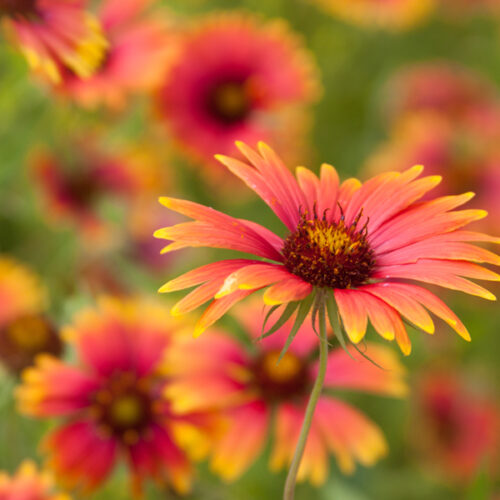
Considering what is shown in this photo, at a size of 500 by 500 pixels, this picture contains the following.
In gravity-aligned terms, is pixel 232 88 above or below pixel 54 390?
above

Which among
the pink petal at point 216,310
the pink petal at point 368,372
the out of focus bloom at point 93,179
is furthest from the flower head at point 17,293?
the pink petal at point 216,310

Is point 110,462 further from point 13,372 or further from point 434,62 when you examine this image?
point 434,62

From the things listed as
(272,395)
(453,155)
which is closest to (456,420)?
(453,155)

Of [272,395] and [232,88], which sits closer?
[272,395]

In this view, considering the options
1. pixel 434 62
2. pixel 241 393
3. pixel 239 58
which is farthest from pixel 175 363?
pixel 434 62

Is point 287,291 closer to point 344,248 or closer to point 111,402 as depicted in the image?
point 344,248

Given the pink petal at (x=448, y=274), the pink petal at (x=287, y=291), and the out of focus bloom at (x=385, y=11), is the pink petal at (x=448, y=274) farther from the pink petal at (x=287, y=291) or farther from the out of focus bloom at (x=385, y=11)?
the out of focus bloom at (x=385, y=11)

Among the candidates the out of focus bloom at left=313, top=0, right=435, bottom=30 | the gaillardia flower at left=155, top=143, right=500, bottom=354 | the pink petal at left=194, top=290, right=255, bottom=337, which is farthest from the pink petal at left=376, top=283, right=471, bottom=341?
the out of focus bloom at left=313, top=0, right=435, bottom=30

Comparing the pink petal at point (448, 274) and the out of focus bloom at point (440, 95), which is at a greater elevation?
the out of focus bloom at point (440, 95)
